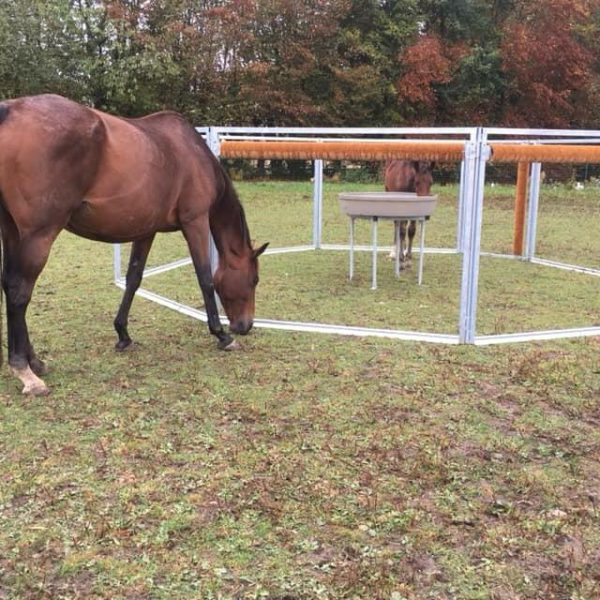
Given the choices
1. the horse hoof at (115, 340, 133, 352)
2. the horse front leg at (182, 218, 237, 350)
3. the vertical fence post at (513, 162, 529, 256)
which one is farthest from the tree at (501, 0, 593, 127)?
the horse hoof at (115, 340, 133, 352)

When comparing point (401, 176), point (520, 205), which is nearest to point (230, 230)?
point (401, 176)

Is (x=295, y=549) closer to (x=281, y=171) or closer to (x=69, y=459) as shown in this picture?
(x=69, y=459)

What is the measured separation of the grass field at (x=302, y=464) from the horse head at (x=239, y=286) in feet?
0.68

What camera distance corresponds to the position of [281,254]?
8656 millimetres

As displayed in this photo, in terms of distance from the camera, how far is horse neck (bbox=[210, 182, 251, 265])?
4.70m

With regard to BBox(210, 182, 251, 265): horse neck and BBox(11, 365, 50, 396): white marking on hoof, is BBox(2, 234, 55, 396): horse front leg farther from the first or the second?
BBox(210, 182, 251, 265): horse neck

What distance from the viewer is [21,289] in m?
3.71

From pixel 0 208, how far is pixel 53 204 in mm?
384

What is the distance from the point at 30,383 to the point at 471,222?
2.95 meters

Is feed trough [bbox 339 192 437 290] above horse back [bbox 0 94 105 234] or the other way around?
the other way around

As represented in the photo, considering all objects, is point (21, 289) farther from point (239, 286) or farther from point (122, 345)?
point (239, 286)

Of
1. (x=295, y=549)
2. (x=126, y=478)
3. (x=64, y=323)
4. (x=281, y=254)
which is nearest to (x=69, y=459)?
(x=126, y=478)

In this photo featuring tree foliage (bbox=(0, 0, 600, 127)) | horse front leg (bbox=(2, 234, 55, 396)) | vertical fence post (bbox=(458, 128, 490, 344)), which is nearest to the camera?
horse front leg (bbox=(2, 234, 55, 396))

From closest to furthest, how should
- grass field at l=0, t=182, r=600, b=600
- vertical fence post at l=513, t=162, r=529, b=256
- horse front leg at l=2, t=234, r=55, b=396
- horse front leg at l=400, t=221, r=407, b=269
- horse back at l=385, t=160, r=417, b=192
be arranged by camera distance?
grass field at l=0, t=182, r=600, b=600, horse front leg at l=2, t=234, r=55, b=396, horse front leg at l=400, t=221, r=407, b=269, vertical fence post at l=513, t=162, r=529, b=256, horse back at l=385, t=160, r=417, b=192
